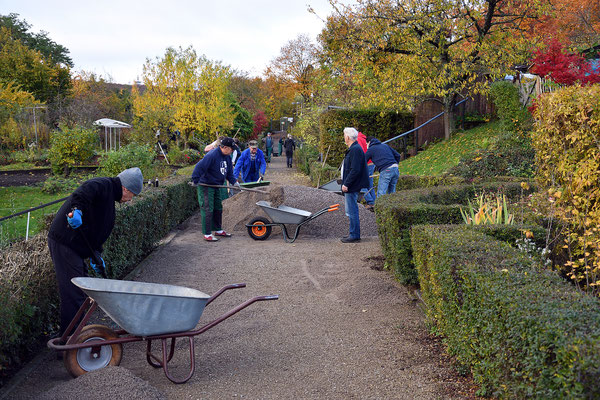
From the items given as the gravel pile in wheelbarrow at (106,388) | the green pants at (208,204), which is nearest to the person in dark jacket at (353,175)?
the green pants at (208,204)

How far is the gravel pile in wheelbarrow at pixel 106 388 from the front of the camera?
3.34 meters

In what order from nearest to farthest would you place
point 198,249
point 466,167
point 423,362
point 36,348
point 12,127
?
1. point 423,362
2. point 36,348
3. point 198,249
4. point 466,167
5. point 12,127

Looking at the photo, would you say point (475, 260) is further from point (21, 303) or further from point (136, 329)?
point (21, 303)

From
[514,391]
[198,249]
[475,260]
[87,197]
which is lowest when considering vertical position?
[198,249]

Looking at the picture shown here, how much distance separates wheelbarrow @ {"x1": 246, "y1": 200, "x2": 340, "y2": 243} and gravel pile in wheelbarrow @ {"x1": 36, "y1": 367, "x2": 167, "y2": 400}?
5263 millimetres

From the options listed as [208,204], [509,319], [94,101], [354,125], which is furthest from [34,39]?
[509,319]

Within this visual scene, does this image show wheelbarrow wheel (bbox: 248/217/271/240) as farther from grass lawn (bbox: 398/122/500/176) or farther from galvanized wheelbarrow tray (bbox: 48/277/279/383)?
grass lawn (bbox: 398/122/500/176)

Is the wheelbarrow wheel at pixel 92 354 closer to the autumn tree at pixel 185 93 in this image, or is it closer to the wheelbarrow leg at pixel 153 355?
the wheelbarrow leg at pixel 153 355

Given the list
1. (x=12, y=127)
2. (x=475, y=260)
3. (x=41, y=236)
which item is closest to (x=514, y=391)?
(x=475, y=260)

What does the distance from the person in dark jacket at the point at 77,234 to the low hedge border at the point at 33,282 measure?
26 centimetres

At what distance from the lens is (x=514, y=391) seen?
2.63 meters

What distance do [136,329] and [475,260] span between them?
2384 millimetres

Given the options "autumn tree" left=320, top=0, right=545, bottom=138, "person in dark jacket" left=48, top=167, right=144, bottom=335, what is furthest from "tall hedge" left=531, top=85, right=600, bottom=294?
"autumn tree" left=320, top=0, right=545, bottom=138

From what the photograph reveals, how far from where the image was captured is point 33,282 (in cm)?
428
